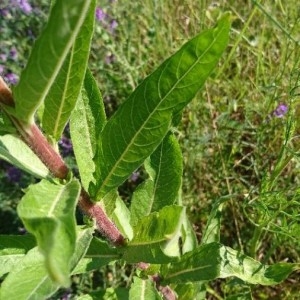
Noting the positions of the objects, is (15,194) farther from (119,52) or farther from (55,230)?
(55,230)

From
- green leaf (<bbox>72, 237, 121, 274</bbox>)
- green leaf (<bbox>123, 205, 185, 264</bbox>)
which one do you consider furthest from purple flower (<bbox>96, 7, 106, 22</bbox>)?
green leaf (<bbox>123, 205, 185, 264</bbox>)

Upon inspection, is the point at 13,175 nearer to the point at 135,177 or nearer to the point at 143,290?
the point at 135,177

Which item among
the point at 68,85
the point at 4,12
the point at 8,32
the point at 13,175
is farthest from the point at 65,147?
the point at 68,85

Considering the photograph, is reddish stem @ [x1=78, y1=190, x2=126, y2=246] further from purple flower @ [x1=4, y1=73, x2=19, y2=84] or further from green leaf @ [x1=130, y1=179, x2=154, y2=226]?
purple flower @ [x1=4, y1=73, x2=19, y2=84]

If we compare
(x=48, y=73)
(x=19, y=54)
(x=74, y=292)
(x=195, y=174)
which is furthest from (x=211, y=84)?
(x=48, y=73)

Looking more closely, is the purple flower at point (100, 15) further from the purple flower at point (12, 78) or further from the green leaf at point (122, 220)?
the green leaf at point (122, 220)

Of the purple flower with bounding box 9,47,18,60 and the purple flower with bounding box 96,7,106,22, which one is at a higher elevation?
the purple flower with bounding box 9,47,18,60

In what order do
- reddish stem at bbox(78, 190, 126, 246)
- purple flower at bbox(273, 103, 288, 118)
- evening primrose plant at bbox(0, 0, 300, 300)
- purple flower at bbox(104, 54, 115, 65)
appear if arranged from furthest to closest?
1. purple flower at bbox(104, 54, 115, 65)
2. purple flower at bbox(273, 103, 288, 118)
3. reddish stem at bbox(78, 190, 126, 246)
4. evening primrose plant at bbox(0, 0, 300, 300)
